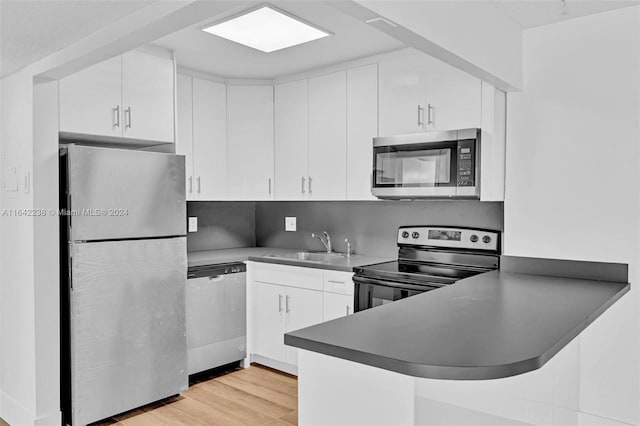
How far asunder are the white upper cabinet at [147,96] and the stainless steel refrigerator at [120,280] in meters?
0.23

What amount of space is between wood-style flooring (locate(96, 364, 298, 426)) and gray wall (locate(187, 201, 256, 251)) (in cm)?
110

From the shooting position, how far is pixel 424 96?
10.2ft

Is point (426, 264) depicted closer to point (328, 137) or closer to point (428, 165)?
point (428, 165)

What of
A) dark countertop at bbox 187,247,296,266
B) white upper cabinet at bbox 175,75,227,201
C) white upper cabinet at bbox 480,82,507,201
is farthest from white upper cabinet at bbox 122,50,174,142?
white upper cabinet at bbox 480,82,507,201

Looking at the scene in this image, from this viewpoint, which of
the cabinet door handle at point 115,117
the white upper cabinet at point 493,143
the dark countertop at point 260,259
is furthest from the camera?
the dark countertop at point 260,259

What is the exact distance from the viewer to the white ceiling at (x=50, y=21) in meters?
2.03

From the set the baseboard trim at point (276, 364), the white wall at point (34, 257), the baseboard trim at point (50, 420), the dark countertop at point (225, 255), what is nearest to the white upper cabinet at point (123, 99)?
the white wall at point (34, 257)


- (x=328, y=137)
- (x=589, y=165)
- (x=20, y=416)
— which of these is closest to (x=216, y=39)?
(x=328, y=137)

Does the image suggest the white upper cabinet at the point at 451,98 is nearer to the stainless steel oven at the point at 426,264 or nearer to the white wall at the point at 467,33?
the white wall at the point at 467,33

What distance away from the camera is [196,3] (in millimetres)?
1639

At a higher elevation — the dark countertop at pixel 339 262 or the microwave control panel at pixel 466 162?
the microwave control panel at pixel 466 162

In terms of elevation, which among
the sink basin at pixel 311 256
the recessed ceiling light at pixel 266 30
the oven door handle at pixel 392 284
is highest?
the recessed ceiling light at pixel 266 30

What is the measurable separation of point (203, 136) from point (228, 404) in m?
1.93

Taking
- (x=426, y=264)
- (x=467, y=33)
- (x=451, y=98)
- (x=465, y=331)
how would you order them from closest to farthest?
(x=465, y=331), (x=467, y=33), (x=451, y=98), (x=426, y=264)
